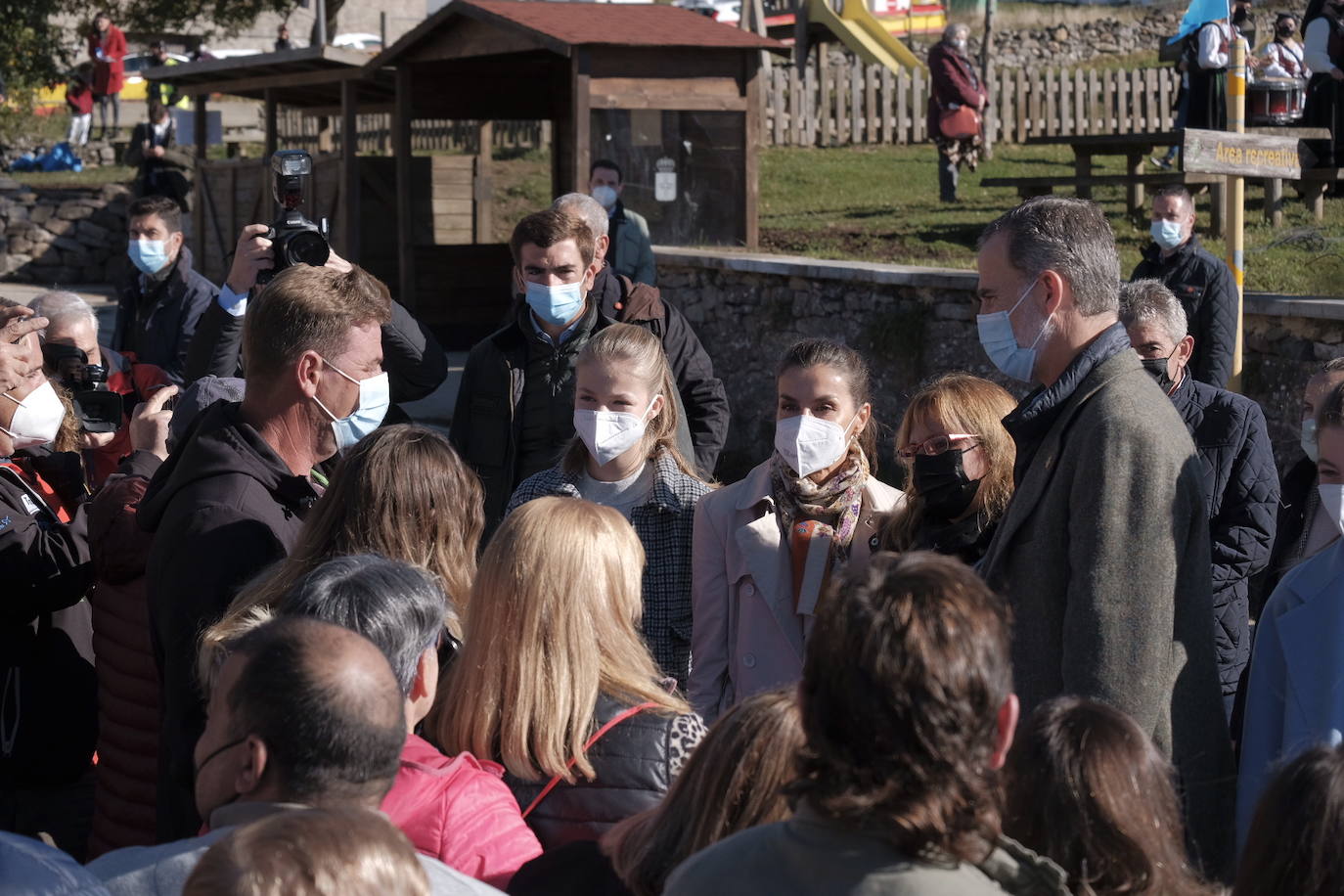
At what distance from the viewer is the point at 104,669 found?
3527 millimetres

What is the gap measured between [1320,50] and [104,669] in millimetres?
12834

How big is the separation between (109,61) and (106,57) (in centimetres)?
25

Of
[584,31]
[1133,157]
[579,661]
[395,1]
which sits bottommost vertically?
[579,661]

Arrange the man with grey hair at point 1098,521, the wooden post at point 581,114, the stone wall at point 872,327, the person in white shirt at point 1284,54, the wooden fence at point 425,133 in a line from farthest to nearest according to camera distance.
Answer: the wooden fence at point 425,133 < the person in white shirt at point 1284,54 < the wooden post at point 581,114 < the stone wall at point 872,327 < the man with grey hair at point 1098,521

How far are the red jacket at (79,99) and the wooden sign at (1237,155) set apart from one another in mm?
24858

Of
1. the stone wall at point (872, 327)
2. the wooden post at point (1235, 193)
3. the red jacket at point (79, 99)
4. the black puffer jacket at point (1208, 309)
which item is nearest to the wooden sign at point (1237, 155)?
the wooden post at point (1235, 193)

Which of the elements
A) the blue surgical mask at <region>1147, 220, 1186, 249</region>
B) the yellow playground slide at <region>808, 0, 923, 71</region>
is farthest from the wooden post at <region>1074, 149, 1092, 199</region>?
the yellow playground slide at <region>808, 0, 923, 71</region>

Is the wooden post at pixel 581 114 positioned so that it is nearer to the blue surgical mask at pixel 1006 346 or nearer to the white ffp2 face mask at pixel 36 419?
the white ffp2 face mask at pixel 36 419

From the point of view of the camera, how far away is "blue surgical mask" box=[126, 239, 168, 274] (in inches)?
261

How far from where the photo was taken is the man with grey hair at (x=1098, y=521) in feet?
8.78

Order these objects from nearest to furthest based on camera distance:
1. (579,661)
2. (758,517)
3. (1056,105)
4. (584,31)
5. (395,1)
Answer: (579,661), (758,517), (584,31), (1056,105), (395,1)

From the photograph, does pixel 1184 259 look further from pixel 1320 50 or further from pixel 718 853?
pixel 1320 50

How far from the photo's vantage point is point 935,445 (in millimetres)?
3742

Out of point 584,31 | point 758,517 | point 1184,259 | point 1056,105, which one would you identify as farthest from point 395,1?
point 758,517
